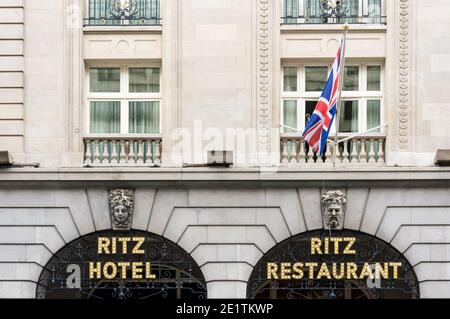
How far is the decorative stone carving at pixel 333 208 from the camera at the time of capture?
29359 millimetres

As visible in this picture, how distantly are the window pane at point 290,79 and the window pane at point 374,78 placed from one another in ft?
5.53

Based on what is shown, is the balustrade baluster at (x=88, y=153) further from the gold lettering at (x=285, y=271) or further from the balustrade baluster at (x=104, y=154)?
the gold lettering at (x=285, y=271)

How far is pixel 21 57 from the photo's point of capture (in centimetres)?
3014

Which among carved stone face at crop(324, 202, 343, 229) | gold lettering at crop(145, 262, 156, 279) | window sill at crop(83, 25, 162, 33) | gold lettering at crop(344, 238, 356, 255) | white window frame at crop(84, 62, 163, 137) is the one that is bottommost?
gold lettering at crop(145, 262, 156, 279)

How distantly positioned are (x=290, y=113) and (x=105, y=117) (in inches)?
167

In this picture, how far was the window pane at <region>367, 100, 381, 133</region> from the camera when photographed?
3027 cm

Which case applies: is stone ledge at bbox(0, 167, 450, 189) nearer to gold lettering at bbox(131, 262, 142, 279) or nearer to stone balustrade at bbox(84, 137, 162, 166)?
stone balustrade at bbox(84, 137, 162, 166)

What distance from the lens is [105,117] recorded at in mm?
30562

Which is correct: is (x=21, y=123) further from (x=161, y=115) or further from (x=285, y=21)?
(x=285, y=21)

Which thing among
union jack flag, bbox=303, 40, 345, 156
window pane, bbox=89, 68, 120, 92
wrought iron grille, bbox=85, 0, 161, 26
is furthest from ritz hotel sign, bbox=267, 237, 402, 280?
wrought iron grille, bbox=85, 0, 161, 26

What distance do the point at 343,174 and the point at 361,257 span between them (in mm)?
1909

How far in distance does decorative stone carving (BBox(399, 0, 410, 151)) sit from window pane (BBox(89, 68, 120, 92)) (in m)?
6.46

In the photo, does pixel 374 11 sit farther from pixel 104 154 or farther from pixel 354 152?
pixel 104 154

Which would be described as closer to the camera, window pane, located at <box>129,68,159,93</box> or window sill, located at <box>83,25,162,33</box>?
window sill, located at <box>83,25,162,33</box>
